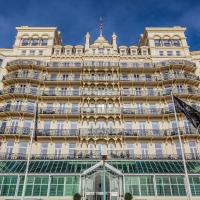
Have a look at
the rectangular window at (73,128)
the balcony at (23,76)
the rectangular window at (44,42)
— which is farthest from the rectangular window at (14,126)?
the rectangular window at (44,42)

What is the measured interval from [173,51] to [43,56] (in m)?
25.1

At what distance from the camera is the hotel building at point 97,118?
95.0 ft

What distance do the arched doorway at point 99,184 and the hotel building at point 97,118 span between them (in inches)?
4.7

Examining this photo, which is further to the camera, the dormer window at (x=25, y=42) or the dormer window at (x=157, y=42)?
the dormer window at (x=157, y=42)

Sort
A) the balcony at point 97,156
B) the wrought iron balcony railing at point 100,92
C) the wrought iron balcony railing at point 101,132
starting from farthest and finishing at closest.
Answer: the wrought iron balcony railing at point 100,92
the wrought iron balcony railing at point 101,132
the balcony at point 97,156

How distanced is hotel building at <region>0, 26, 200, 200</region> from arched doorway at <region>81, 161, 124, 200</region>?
0.12m

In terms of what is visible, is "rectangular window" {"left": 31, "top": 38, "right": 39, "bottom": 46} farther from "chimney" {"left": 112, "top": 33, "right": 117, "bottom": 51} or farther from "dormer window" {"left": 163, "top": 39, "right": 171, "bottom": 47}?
"dormer window" {"left": 163, "top": 39, "right": 171, "bottom": 47}

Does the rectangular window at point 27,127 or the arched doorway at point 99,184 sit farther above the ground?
the rectangular window at point 27,127

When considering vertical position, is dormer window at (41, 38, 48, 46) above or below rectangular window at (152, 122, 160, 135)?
above

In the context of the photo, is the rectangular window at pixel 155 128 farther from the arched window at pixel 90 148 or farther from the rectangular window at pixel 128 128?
the arched window at pixel 90 148

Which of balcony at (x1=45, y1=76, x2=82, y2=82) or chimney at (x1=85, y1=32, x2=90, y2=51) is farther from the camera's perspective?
chimney at (x1=85, y1=32, x2=90, y2=51)

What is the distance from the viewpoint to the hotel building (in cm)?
2897

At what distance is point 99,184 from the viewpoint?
3059cm

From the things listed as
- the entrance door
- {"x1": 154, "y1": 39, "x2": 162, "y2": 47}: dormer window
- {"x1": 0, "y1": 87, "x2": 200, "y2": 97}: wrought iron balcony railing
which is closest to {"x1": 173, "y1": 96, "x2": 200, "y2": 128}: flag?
the entrance door
